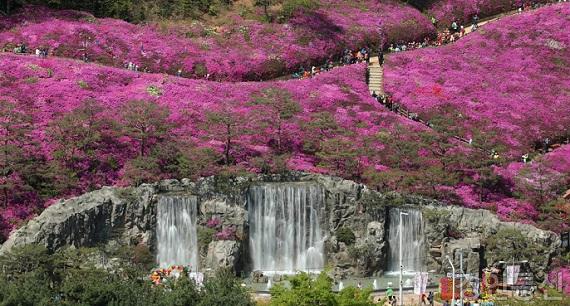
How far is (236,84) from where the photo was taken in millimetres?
111062

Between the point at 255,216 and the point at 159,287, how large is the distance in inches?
851

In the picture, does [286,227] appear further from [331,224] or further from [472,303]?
[472,303]

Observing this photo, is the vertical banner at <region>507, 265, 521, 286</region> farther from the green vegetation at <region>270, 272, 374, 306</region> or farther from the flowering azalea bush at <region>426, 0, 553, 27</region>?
the flowering azalea bush at <region>426, 0, 553, 27</region>


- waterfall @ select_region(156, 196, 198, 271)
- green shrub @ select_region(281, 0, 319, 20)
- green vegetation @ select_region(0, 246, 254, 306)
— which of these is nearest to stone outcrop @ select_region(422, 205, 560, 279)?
waterfall @ select_region(156, 196, 198, 271)

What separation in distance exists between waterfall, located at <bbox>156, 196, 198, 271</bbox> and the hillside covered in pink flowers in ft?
11.1

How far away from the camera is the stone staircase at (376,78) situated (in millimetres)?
116250

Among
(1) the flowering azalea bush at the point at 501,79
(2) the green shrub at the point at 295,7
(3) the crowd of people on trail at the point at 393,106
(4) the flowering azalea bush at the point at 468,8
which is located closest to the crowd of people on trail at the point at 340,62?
(1) the flowering azalea bush at the point at 501,79

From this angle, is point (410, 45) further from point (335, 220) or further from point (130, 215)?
point (130, 215)

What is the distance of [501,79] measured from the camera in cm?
12025

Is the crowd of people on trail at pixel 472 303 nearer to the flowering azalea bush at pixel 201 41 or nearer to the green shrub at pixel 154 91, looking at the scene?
the green shrub at pixel 154 91

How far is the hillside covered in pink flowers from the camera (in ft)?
308

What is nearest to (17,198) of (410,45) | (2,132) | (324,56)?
(2,132)

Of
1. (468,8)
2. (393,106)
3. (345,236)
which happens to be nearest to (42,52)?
(393,106)

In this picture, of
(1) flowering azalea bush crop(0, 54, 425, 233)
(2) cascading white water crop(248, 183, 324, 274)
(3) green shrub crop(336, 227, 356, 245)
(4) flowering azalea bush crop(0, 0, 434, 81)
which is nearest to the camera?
(3) green shrub crop(336, 227, 356, 245)
